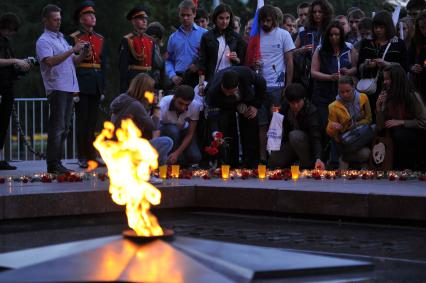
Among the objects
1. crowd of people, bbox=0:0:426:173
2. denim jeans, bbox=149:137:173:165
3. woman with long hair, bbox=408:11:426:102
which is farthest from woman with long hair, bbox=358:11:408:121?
denim jeans, bbox=149:137:173:165

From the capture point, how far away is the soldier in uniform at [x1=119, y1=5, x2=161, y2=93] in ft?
45.6

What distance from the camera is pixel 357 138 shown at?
487 inches

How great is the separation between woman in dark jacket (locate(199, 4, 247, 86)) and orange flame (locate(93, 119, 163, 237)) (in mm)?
7192

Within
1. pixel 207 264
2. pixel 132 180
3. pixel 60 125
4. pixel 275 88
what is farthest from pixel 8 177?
pixel 207 264

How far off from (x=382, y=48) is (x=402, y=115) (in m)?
0.96

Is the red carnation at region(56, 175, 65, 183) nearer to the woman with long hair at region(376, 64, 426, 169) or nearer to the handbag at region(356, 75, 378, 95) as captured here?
the woman with long hair at region(376, 64, 426, 169)

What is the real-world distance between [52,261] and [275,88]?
8.32 metres

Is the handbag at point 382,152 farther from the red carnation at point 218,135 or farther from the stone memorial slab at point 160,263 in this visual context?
the stone memorial slab at point 160,263

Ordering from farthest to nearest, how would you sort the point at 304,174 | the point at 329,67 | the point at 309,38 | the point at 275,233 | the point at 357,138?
the point at 309,38 < the point at 329,67 < the point at 357,138 < the point at 304,174 < the point at 275,233

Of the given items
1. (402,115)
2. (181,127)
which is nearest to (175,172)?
(181,127)

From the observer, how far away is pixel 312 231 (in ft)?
29.8

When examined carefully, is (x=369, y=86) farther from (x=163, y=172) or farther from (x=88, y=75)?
(x=88, y=75)

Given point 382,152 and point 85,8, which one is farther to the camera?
point 85,8

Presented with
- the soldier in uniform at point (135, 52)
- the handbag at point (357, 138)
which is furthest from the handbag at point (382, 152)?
A: the soldier in uniform at point (135, 52)
